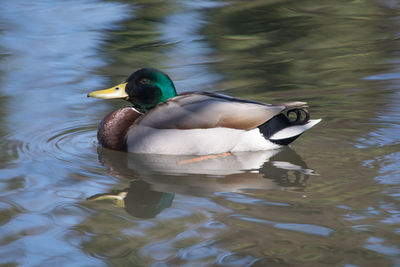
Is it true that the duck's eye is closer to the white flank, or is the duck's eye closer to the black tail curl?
the white flank

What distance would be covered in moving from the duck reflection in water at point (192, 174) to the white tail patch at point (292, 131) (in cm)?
15

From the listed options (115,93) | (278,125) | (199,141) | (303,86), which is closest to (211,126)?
(199,141)

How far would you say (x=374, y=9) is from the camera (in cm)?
1114

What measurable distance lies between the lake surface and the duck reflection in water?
2 centimetres

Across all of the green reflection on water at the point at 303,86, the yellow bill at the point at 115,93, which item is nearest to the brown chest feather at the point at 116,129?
the yellow bill at the point at 115,93

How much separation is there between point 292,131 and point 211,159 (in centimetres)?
70

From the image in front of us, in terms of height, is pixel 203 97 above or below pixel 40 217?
above

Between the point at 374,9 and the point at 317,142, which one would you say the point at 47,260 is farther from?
the point at 374,9

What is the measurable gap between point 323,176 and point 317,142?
93cm

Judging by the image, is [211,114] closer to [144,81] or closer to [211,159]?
[211,159]

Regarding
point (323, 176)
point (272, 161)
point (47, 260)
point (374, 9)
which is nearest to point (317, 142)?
point (272, 161)

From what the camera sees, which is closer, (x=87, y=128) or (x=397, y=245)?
(x=397, y=245)

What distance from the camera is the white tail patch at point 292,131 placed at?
5.98 metres

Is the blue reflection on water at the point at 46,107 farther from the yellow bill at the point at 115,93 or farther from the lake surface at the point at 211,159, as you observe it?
the yellow bill at the point at 115,93
